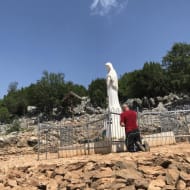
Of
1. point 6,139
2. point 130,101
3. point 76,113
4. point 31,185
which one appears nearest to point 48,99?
point 76,113

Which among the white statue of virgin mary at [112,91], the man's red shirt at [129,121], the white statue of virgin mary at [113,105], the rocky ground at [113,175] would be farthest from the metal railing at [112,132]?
the rocky ground at [113,175]

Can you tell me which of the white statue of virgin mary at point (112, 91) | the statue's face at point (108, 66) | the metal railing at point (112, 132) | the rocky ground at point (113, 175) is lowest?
the rocky ground at point (113, 175)

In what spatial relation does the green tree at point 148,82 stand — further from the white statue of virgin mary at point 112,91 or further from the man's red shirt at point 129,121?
the man's red shirt at point 129,121

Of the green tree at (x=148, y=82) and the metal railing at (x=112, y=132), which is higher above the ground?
the green tree at (x=148, y=82)

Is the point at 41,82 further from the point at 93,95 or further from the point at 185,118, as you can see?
the point at 185,118

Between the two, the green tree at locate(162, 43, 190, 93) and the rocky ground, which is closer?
the rocky ground

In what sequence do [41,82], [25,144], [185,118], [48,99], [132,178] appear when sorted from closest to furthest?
1. [132,178]
2. [185,118]
3. [25,144]
4. [48,99]
5. [41,82]

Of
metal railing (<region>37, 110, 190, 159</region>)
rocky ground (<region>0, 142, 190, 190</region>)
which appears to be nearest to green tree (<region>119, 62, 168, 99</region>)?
metal railing (<region>37, 110, 190, 159</region>)

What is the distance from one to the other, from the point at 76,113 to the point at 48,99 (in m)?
10.00

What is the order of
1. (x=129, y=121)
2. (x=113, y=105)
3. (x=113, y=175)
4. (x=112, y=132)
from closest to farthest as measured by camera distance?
(x=113, y=175)
(x=129, y=121)
(x=112, y=132)
(x=113, y=105)

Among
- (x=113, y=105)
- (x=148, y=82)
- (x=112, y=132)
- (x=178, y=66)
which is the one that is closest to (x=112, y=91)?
(x=113, y=105)

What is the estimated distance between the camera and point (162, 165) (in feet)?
26.3

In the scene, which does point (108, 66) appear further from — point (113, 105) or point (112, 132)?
point (112, 132)

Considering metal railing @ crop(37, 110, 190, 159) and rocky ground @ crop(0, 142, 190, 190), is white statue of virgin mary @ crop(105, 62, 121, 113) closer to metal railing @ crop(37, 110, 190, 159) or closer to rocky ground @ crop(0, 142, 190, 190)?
metal railing @ crop(37, 110, 190, 159)
